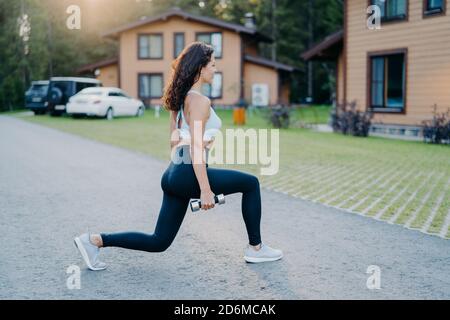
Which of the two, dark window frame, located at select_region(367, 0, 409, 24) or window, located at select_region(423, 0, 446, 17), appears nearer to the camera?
window, located at select_region(423, 0, 446, 17)

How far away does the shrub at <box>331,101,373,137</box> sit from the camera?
19.9 m

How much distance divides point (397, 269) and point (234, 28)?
3788 centimetres

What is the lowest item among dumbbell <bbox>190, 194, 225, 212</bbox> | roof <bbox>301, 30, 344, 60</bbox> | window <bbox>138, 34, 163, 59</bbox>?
dumbbell <bbox>190, 194, 225, 212</bbox>

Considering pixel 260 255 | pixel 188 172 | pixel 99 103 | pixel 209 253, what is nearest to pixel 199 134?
pixel 188 172

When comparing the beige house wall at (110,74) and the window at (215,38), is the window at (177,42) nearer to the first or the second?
the window at (215,38)

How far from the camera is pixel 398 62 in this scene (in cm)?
2100

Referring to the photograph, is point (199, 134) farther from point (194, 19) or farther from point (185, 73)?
point (194, 19)

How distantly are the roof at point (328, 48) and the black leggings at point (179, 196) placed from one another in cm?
1975

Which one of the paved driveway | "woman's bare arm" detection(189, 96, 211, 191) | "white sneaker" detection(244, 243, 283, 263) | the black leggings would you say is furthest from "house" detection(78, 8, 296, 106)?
"woman's bare arm" detection(189, 96, 211, 191)

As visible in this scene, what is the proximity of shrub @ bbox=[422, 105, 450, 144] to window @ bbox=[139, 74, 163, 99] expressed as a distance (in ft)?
92.8

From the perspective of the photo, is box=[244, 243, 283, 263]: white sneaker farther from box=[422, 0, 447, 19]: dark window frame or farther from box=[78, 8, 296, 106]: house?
box=[78, 8, 296, 106]: house

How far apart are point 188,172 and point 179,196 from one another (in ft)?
0.77

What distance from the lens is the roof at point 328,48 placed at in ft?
78.2

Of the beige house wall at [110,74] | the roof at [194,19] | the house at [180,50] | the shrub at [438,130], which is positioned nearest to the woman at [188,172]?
the shrub at [438,130]
